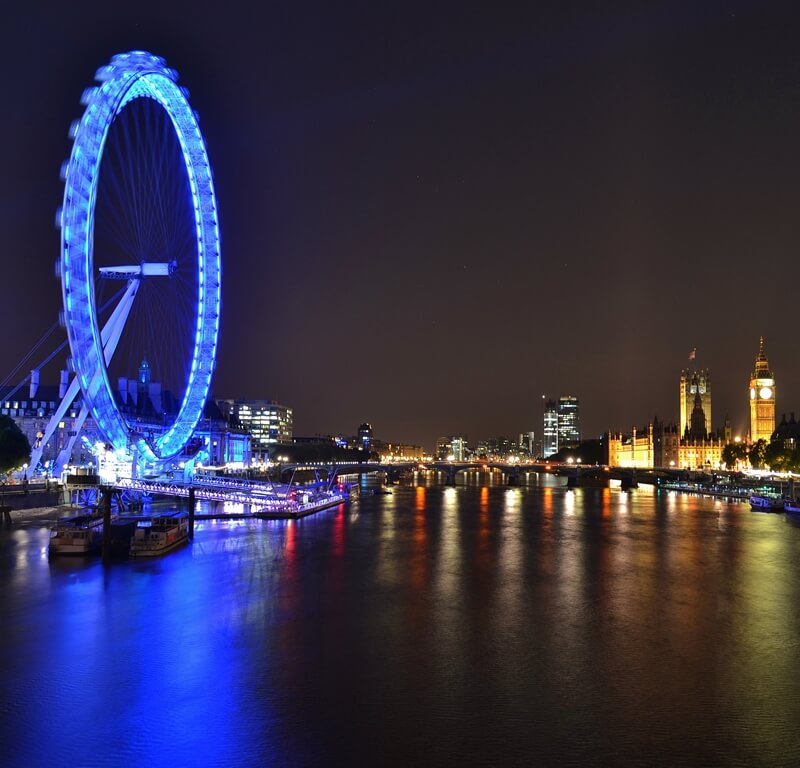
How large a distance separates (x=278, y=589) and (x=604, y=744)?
19303mm

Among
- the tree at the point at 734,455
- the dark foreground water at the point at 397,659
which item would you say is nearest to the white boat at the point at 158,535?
the dark foreground water at the point at 397,659

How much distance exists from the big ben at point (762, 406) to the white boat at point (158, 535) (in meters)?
158

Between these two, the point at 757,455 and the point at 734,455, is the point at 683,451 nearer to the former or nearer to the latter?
the point at 734,455

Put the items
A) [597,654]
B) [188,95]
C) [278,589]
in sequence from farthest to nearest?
[188,95] < [278,589] < [597,654]

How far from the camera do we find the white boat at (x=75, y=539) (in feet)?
132

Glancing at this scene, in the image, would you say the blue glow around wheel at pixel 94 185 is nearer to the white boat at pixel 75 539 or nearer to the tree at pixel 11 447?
the white boat at pixel 75 539

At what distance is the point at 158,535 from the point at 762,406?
16724cm

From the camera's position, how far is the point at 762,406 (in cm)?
18200

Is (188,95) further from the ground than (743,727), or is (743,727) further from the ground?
(188,95)

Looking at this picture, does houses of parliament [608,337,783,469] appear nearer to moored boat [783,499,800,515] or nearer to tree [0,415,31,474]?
moored boat [783,499,800,515]

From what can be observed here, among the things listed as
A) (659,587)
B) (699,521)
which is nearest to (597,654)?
(659,587)

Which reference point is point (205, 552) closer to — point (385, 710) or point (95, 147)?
point (95, 147)

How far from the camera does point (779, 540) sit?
53594mm

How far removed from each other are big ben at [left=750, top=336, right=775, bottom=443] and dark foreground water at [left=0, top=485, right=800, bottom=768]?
5768 inches
